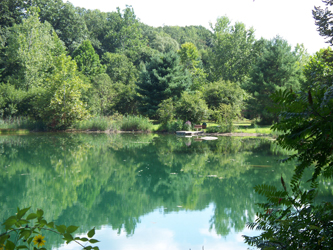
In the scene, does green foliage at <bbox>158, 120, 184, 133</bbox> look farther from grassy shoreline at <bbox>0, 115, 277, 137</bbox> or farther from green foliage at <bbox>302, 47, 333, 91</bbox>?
green foliage at <bbox>302, 47, 333, 91</bbox>

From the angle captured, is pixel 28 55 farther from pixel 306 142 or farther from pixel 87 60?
pixel 306 142

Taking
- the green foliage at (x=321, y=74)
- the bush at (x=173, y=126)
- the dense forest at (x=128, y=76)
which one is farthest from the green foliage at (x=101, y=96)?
the green foliage at (x=321, y=74)

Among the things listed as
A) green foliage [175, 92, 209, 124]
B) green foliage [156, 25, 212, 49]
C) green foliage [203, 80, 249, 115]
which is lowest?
green foliage [175, 92, 209, 124]

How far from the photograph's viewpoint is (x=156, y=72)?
27031 millimetres

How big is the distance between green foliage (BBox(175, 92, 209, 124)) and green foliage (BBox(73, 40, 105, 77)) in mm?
19058

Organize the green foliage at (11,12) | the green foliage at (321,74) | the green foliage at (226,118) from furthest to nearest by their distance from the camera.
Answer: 1. the green foliage at (11,12)
2. the green foliage at (226,118)
3. the green foliage at (321,74)

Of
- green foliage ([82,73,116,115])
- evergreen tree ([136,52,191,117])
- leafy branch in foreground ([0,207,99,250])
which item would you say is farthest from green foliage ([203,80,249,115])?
leafy branch in foreground ([0,207,99,250])

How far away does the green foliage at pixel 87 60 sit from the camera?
3934cm

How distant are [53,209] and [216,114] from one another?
18.4m

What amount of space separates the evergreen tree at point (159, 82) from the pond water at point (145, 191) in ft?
45.7

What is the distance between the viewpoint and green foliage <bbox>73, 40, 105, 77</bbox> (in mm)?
39344

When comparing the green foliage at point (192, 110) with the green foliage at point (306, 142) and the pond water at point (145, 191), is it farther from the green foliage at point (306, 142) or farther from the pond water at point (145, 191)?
the green foliage at point (306, 142)

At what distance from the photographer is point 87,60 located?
40.4 m

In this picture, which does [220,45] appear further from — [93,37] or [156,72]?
[93,37]
